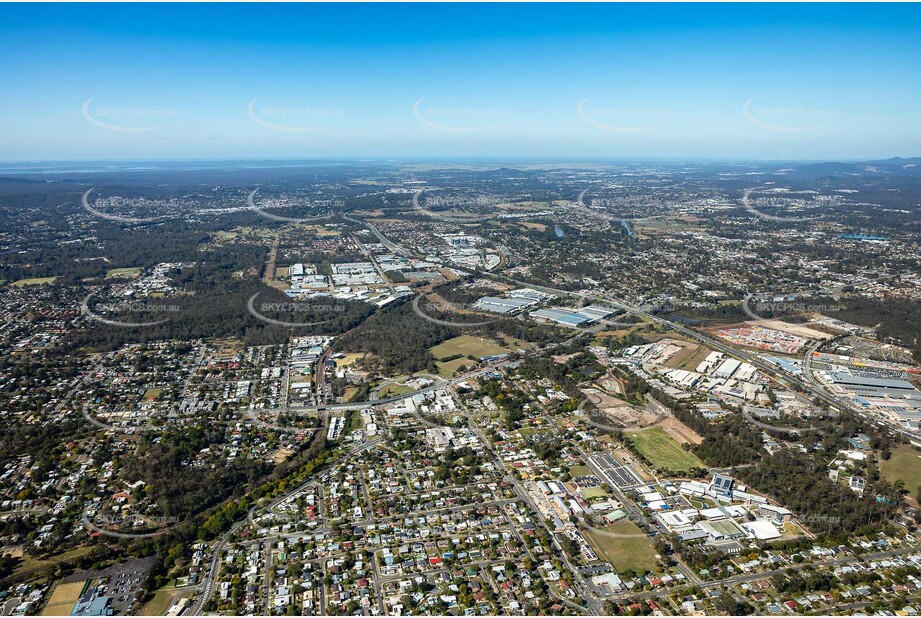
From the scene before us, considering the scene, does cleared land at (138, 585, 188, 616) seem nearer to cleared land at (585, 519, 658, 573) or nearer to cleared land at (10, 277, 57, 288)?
cleared land at (585, 519, 658, 573)

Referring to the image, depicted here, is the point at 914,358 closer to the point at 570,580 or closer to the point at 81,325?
the point at 570,580

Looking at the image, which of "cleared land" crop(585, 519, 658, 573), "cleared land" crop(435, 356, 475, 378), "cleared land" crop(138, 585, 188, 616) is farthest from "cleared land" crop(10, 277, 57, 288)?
"cleared land" crop(585, 519, 658, 573)

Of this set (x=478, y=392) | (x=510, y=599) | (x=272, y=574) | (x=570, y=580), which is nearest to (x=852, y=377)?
(x=478, y=392)

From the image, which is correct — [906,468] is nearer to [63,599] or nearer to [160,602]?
[160,602]

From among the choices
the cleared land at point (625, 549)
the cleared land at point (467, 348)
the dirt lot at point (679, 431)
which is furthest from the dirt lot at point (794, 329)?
the cleared land at point (625, 549)

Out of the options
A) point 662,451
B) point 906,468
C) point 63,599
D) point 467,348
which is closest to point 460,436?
point 662,451

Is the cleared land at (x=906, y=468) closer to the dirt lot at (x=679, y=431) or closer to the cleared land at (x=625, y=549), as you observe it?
the dirt lot at (x=679, y=431)

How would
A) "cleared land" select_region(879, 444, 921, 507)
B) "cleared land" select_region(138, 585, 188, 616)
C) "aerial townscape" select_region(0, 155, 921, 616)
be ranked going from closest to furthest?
"cleared land" select_region(138, 585, 188, 616), "aerial townscape" select_region(0, 155, 921, 616), "cleared land" select_region(879, 444, 921, 507)
